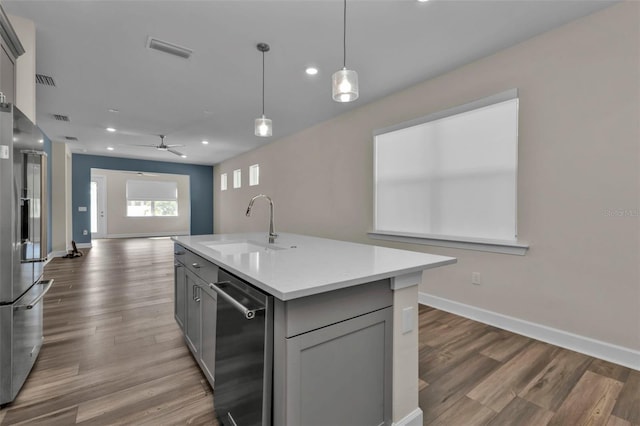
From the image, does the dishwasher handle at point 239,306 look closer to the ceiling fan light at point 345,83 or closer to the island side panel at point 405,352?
the island side panel at point 405,352

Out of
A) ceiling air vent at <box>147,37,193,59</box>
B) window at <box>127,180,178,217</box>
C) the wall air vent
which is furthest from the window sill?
window at <box>127,180,178,217</box>

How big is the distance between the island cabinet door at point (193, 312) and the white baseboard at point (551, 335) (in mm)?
2601

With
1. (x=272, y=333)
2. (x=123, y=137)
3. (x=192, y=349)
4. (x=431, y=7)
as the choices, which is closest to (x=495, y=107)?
(x=431, y=7)

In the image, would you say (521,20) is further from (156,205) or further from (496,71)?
(156,205)

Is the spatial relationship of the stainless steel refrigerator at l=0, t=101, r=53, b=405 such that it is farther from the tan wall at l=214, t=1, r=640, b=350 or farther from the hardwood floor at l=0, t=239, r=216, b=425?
the tan wall at l=214, t=1, r=640, b=350

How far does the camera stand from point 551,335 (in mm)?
2521

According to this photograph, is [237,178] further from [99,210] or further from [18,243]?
[18,243]

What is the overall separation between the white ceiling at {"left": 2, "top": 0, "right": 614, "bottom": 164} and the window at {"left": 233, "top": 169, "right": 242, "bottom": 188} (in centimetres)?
381

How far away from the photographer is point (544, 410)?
1703mm

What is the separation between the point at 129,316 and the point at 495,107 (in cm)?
436

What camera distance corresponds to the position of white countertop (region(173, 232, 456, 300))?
110 centimetres

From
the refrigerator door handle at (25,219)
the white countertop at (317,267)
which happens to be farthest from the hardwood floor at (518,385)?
the refrigerator door handle at (25,219)

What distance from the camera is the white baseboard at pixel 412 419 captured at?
56.9 inches

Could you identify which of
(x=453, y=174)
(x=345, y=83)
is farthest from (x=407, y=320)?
(x=453, y=174)
